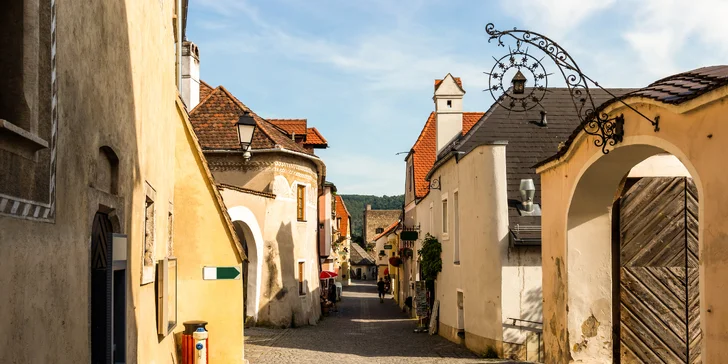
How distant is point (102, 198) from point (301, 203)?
21.4m

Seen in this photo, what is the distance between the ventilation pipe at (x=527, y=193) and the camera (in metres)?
18.0

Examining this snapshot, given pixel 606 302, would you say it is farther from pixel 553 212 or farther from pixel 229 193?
pixel 229 193

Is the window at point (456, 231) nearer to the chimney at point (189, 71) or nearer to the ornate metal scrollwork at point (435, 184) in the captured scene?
the ornate metal scrollwork at point (435, 184)

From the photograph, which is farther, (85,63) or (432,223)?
(432,223)

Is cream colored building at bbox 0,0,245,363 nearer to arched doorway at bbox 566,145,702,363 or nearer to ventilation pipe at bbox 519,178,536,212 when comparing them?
arched doorway at bbox 566,145,702,363

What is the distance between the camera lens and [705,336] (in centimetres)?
653

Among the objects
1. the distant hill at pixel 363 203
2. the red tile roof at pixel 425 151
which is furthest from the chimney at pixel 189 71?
the distant hill at pixel 363 203

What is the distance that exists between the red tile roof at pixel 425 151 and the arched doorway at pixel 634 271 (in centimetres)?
2195

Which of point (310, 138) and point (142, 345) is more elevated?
point (310, 138)

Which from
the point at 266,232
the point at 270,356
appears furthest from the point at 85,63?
the point at 266,232

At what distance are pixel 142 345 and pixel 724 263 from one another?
641 centimetres

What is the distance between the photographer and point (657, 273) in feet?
33.4

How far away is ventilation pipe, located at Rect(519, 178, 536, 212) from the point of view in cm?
1797

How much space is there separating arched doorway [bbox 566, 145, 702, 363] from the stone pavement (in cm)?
662
